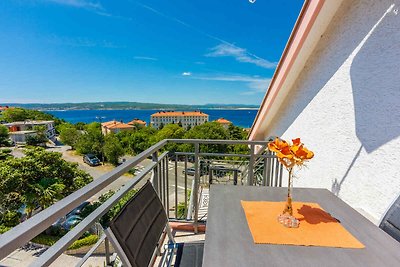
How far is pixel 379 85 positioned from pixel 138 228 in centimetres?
198

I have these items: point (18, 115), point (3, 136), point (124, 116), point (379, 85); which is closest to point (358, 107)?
point (379, 85)

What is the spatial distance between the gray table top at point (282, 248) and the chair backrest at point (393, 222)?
81 millimetres

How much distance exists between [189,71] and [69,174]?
3430 cm

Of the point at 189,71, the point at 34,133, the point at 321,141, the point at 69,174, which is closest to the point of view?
the point at 321,141

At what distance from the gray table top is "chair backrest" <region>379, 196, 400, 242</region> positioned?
0.27 feet

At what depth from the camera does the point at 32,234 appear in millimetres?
607

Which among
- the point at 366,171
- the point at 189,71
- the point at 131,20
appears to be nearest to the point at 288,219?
the point at 366,171

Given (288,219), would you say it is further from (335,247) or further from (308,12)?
(308,12)

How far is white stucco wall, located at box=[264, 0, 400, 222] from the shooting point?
1.47 m

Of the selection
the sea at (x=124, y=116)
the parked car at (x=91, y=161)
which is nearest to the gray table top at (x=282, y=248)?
the parked car at (x=91, y=161)

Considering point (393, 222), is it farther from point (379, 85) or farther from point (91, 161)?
point (91, 161)

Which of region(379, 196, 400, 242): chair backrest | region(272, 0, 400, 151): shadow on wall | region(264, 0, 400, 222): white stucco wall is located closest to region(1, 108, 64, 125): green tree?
region(272, 0, 400, 151): shadow on wall

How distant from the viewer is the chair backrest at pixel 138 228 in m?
0.96

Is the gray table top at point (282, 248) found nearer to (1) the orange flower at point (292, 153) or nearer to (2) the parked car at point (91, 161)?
(1) the orange flower at point (292, 153)
